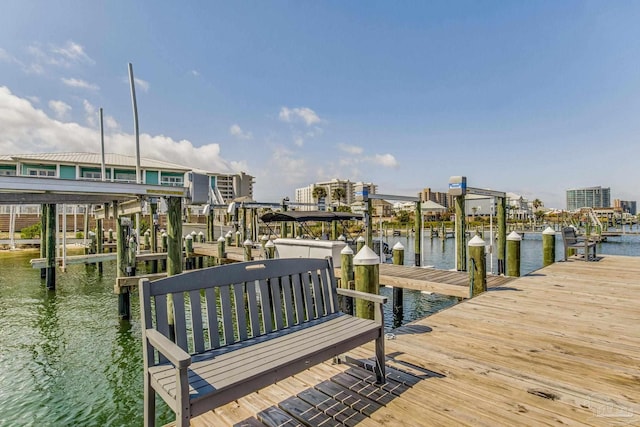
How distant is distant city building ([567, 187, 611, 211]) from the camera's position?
120562mm

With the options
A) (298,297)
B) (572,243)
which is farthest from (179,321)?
(572,243)

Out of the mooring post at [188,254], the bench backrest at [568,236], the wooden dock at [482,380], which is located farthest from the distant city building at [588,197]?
the wooden dock at [482,380]

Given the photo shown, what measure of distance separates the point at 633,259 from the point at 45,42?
2135cm

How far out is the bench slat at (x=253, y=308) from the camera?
2.49 metres

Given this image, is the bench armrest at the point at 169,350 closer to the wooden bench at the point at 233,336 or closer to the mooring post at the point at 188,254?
the wooden bench at the point at 233,336

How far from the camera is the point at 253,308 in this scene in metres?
2.50

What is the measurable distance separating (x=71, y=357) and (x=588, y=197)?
16337 cm

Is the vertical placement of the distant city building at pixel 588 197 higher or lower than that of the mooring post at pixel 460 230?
higher

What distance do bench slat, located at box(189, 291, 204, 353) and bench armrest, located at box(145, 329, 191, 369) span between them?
29 centimetres

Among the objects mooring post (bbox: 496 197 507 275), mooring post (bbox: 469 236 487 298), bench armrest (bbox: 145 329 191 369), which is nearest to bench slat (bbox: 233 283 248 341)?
bench armrest (bbox: 145 329 191 369)

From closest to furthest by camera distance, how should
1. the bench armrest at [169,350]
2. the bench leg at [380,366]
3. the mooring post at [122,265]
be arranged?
the bench armrest at [169,350]
the bench leg at [380,366]
the mooring post at [122,265]

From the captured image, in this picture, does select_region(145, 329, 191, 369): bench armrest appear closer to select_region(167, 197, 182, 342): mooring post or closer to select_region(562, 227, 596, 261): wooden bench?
select_region(167, 197, 182, 342): mooring post

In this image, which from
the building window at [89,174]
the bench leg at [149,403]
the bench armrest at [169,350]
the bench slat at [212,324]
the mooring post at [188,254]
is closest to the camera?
the bench armrest at [169,350]

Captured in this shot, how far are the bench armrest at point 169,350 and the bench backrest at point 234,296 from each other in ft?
0.41
